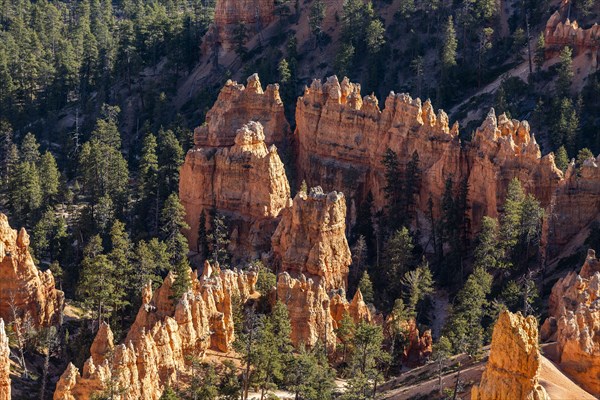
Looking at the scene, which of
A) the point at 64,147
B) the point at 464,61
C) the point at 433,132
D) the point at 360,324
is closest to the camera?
the point at 360,324

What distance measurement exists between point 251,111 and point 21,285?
3017 cm

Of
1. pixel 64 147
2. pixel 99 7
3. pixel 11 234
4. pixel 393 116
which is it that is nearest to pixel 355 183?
pixel 393 116

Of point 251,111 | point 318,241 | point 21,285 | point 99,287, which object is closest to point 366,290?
point 318,241

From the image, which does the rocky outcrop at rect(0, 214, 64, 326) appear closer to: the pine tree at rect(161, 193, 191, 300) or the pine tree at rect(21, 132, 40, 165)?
the pine tree at rect(161, 193, 191, 300)

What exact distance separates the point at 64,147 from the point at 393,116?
143 ft

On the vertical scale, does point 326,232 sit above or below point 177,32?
below

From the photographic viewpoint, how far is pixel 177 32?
427 ft

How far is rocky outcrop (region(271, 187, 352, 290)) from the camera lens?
241 ft

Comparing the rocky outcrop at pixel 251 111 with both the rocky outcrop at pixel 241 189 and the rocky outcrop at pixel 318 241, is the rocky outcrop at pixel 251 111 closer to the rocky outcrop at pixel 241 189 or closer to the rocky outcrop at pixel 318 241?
the rocky outcrop at pixel 241 189

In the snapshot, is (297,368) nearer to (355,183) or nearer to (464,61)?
(355,183)

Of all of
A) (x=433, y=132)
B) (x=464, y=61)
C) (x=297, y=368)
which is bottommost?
(x=297, y=368)

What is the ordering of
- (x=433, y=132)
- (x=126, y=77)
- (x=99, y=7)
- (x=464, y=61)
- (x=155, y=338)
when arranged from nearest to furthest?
1. (x=155, y=338)
2. (x=433, y=132)
3. (x=464, y=61)
4. (x=126, y=77)
5. (x=99, y=7)

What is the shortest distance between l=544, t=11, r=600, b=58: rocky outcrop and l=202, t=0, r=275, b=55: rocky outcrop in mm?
35967

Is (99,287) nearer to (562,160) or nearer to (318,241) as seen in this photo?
(318,241)
